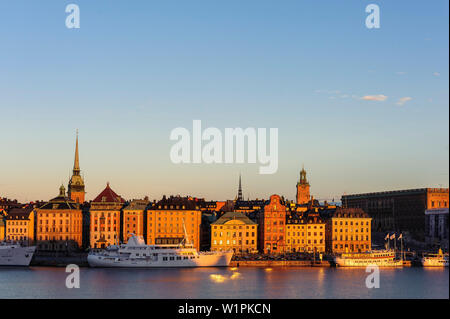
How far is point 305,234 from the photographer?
91.5 m

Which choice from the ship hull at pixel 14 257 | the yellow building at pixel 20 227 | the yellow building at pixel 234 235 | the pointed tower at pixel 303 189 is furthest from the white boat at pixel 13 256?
the pointed tower at pixel 303 189

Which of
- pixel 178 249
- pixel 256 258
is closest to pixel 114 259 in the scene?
pixel 178 249

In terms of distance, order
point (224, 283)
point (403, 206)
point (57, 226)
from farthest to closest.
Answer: point (403, 206), point (57, 226), point (224, 283)

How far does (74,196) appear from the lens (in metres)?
114

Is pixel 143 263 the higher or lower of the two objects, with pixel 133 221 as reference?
lower

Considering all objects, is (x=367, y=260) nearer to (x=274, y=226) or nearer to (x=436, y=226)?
(x=274, y=226)

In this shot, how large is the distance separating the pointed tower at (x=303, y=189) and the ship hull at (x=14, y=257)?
72.2m

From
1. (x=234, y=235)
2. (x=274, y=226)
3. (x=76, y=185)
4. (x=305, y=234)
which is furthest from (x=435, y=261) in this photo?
(x=76, y=185)

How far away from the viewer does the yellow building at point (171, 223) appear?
3568 inches

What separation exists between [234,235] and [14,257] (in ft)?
82.8

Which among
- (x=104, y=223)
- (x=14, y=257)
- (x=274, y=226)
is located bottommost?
(x=14, y=257)

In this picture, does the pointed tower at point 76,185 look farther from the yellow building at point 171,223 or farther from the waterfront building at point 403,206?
the waterfront building at point 403,206

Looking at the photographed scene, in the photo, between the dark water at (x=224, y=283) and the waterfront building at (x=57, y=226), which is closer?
the dark water at (x=224, y=283)

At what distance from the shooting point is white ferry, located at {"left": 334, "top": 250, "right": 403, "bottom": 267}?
78938 millimetres
